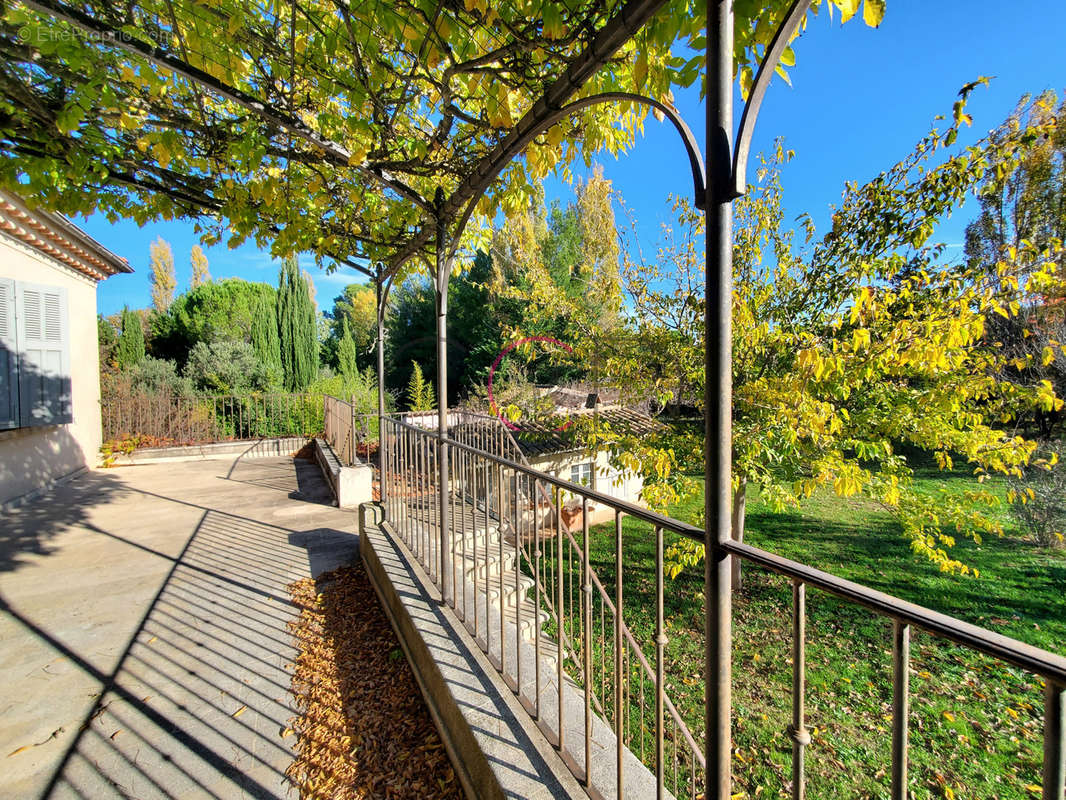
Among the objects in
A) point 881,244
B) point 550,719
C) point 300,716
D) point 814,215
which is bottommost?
point 300,716

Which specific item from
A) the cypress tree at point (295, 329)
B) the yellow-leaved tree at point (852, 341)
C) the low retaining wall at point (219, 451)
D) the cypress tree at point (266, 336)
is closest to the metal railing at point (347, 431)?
the low retaining wall at point (219, 451)

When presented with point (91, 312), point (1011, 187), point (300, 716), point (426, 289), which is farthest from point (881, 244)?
point (426, 289)

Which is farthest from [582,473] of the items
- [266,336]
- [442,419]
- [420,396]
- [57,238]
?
[266,336]

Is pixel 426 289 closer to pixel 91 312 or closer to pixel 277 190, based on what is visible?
pixel 91 312

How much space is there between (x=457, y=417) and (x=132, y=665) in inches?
263

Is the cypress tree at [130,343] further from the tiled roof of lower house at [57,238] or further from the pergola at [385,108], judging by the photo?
the pergola at [385,108]

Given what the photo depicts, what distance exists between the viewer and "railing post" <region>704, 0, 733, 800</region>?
3.26 feet

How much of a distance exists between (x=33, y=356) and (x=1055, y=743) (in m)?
9.00

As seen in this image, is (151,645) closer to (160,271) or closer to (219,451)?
(219,451)

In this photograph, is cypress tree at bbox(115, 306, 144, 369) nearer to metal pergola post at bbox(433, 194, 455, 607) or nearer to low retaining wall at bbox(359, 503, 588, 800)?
metal pergola post at bbox(433, 194, 455, 607)

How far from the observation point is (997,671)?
183 inches

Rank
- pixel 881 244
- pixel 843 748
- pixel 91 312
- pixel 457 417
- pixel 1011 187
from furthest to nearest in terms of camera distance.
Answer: pixel 1011 187, pixel 457 417, pixel 91 312, pixel 881 244, pixel 843 748

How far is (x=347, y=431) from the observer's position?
6941 mm

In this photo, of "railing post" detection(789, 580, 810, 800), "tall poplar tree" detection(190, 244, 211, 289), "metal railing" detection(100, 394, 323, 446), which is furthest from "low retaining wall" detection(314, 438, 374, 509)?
"tall poplar tree" detection(190, 244, 211, 289)
